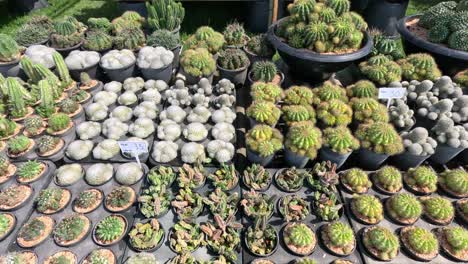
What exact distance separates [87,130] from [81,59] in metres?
1.47

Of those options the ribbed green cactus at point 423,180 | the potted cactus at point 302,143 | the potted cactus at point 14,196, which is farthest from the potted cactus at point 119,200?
the ribbed green cactus at point 423,180

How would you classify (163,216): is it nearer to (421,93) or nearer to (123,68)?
(123,68)

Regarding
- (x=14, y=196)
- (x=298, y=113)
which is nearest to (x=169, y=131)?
(x=298, y=113)

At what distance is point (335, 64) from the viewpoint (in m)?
4.16

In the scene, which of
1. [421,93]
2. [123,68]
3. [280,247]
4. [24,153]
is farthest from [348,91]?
[24,153]

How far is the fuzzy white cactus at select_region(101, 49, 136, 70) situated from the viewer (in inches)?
177

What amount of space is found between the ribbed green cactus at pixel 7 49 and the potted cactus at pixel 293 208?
443cm

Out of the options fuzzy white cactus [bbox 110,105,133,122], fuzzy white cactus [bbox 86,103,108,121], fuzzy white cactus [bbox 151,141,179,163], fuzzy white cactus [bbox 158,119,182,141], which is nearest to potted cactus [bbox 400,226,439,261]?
fuzzy white cactus [bbox 151,141,179,163]

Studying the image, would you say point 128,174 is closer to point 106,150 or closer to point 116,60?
point 106,150

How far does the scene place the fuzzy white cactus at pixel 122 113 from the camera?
3.93m

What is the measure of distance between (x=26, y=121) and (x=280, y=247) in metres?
3.35

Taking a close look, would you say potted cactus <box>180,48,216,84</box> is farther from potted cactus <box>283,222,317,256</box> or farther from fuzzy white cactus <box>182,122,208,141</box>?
potted cactus <box>283,222,317,256</box>

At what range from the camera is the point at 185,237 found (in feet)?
9.00

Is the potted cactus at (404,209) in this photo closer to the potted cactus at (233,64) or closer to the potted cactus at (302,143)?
the potted cactus at (302,143)
